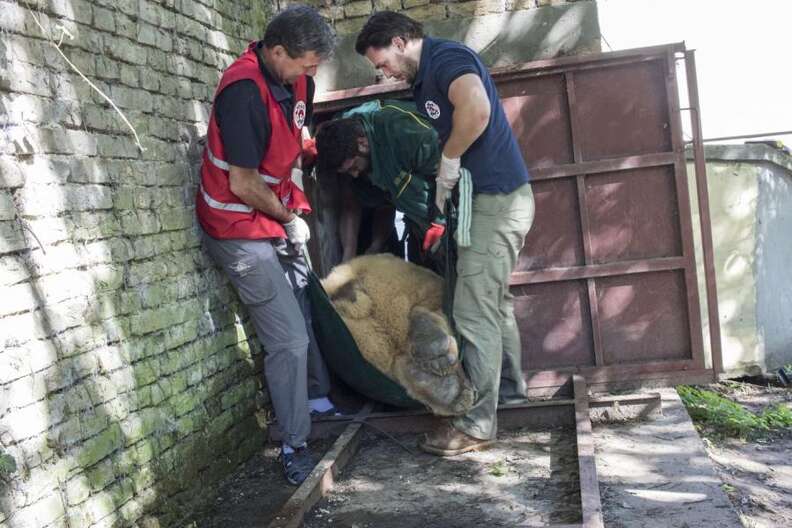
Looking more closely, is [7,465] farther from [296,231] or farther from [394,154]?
[394,154]

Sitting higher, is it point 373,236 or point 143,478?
point 373,236

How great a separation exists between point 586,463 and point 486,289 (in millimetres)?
972

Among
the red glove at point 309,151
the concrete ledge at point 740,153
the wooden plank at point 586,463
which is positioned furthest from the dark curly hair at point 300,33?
the concrete ledge at point 740,153

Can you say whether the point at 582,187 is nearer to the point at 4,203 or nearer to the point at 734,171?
the point at 734,171

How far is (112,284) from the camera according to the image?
3.38 m

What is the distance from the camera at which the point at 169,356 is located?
3820 millimetres

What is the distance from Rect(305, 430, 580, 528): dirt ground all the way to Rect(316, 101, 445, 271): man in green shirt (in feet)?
3.74

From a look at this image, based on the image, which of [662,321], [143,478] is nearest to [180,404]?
[143,478]

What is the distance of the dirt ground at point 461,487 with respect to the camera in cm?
351

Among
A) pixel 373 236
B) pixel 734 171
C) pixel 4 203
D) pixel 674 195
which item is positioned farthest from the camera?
pixel 734 171

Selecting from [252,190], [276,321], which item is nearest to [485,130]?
[252,190]

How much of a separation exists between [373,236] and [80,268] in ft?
8.41

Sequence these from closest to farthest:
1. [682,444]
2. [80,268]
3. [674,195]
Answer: [80,268] < [682,444] < [674,195]

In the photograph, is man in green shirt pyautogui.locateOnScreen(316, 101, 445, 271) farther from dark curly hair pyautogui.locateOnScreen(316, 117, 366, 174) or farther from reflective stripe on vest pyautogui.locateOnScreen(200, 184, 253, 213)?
reflective stripe on vest pyautogui.locateOnScreen(200, 184, 253, 213)
